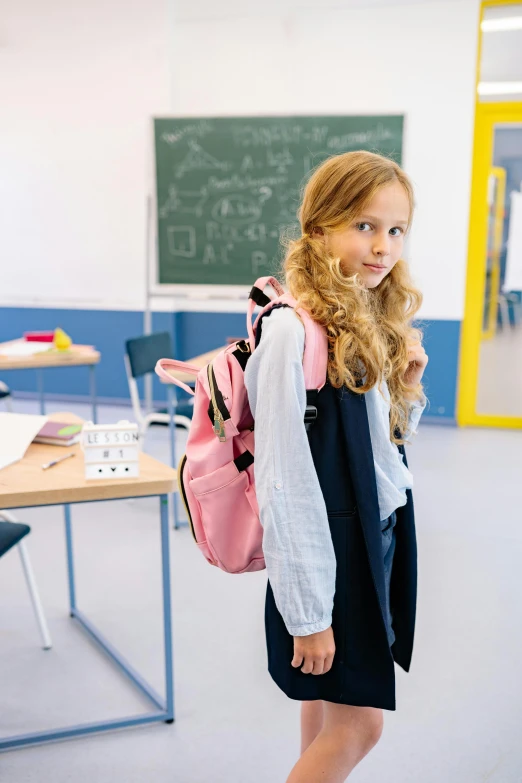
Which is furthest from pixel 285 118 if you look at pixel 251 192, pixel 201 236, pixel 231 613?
pixel 231 613

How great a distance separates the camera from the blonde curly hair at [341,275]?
3.32 feet

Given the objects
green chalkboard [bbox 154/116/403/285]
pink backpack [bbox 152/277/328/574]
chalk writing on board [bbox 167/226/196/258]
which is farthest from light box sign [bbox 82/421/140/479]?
chalk writing on board [bbox 167/226/196/258]

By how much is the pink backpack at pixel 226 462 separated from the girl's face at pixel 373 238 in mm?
108

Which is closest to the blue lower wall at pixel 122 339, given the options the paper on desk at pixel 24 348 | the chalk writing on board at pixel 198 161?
the chalk writing on board at pixel 198 161

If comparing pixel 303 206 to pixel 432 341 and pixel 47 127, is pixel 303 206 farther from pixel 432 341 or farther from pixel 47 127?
pixel 47 127

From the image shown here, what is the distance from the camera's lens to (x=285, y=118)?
418 centimetres

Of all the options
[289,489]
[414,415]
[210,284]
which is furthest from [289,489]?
[210,284]

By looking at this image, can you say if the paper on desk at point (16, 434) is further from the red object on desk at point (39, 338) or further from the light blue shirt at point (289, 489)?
the red object on desk at point (39, 338)

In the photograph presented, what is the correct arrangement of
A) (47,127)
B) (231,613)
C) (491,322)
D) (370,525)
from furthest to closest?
(47,127) → (491,322) → (231,613) → (370,525)

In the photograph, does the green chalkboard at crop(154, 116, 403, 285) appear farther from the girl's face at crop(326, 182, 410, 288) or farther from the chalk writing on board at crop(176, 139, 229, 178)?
the girl's face at crop(326, 182, 410, 288)

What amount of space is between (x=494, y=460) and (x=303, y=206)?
323 cm

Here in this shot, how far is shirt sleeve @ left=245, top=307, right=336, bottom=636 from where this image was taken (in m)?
0.96

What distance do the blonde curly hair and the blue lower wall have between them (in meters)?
3.70

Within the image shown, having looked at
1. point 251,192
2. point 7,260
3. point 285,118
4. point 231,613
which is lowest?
point 231,613
